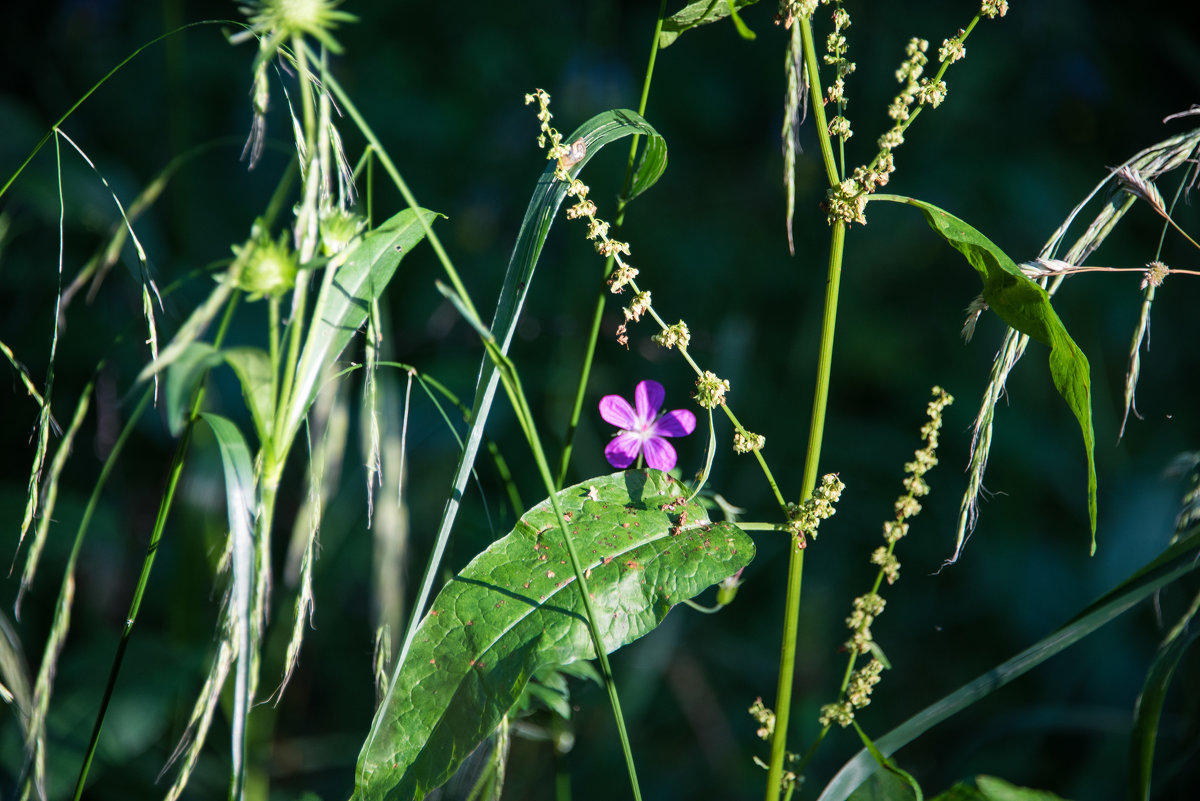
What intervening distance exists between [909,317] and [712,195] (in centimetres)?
67

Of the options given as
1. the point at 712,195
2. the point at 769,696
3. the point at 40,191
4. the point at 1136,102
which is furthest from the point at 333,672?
the point at 1136,102

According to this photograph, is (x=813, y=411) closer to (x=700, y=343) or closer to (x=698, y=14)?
(x=698, y=14)

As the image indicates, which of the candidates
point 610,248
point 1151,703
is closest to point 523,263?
point 610,248

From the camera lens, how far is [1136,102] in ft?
7.60

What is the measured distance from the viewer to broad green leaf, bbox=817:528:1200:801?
651mm

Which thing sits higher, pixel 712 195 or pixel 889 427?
pixel 712 195

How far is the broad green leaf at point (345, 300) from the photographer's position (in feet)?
2.14

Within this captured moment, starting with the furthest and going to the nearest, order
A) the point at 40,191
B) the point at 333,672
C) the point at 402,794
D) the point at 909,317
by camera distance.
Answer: the point at 909,317 < the point at 333,672 < the point at 40,191 < the point at 402,794

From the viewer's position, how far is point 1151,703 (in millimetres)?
720

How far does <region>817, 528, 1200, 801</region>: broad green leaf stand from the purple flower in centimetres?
31

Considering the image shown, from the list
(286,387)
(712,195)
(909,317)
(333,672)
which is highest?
(712,195)

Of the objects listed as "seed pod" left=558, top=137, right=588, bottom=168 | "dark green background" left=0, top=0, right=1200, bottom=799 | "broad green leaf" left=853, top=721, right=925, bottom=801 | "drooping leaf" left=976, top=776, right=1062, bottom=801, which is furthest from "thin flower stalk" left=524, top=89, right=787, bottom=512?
"dark green background" left=0, top=0, right=1200, bottom=799

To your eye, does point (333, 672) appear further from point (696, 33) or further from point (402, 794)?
point (696, 33)

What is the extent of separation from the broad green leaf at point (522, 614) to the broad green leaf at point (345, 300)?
0.20 metres
